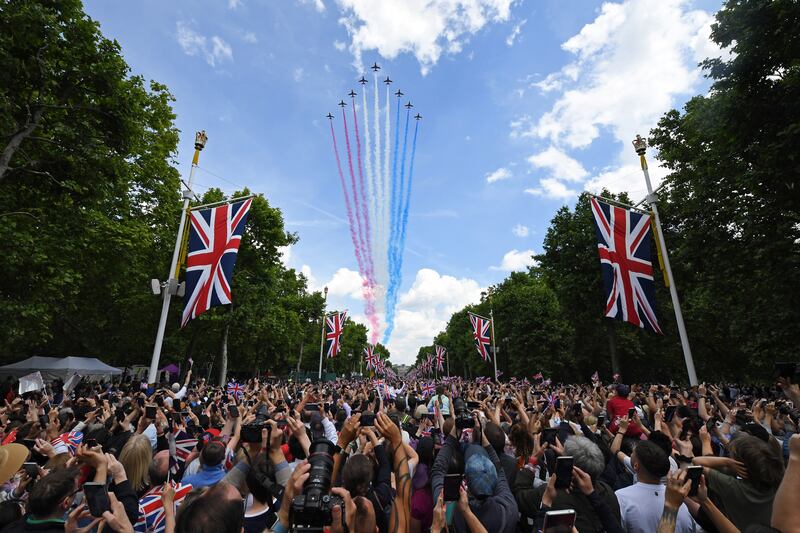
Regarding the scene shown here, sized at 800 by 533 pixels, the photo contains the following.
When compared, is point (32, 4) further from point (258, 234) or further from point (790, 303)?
point (790, 303)

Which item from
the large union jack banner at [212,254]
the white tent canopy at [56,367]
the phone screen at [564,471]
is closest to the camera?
the phone screen at [564,471]

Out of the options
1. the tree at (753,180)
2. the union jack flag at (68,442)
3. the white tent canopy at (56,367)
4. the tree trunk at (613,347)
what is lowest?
the union jack flag at (68,442)

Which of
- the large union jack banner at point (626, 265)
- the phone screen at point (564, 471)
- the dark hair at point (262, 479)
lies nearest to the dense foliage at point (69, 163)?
the dark hair at point (262, 479)

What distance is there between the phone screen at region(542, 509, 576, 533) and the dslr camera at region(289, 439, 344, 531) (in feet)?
3.98

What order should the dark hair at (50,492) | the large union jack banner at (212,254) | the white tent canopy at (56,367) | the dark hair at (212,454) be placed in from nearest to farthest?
the dark hair at (50,492)
the dark hair at (212,454)
the large union jack banner at (212,254)
the white tent canopy at (56,367)

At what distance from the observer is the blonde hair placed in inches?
159

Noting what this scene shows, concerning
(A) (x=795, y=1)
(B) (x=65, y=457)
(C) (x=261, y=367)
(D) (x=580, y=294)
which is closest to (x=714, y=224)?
(A) (x=795, y=1)

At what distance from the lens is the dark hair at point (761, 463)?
2891 millimetres

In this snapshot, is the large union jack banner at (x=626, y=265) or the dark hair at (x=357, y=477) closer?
the dark hair at (x=357, y=477)

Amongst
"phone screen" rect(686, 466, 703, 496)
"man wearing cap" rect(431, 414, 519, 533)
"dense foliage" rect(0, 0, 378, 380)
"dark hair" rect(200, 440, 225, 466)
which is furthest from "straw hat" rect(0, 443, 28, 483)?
"dense foliage" rect(0, 0, 378, 380)

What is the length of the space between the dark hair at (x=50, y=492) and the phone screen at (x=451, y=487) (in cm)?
258

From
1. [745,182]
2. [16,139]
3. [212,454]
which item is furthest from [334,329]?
[212,454]

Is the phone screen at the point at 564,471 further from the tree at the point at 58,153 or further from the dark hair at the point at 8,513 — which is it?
the tree at the point at 58,153

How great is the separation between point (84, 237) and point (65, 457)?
14698mm
